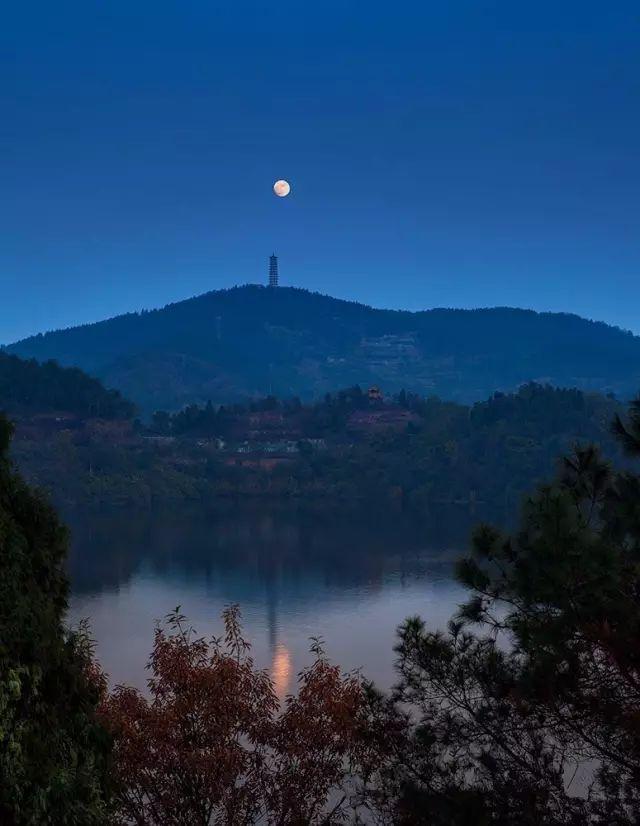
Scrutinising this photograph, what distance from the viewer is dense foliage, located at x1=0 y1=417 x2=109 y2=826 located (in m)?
4.82

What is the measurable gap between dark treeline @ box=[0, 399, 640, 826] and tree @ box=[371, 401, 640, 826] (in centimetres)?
2

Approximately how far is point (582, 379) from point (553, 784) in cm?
19007

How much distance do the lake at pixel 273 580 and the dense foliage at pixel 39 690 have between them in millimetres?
17818

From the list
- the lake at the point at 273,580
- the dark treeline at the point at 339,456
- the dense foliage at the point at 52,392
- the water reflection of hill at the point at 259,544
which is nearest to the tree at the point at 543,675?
the lake at the point at 273,580

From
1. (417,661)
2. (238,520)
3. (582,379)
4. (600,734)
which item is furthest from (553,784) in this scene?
(582,379)

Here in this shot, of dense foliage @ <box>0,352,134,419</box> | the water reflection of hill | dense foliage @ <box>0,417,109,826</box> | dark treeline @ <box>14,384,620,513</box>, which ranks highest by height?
dense foliage @ <box>0,352,134,419</box>

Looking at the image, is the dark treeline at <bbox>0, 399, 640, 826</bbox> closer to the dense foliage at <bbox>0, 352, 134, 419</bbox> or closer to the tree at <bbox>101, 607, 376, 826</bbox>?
the tree at <bbox>101, 607, 376, 826</bbox>

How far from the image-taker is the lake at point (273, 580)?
94.9ft

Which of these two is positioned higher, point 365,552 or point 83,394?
point 83,394

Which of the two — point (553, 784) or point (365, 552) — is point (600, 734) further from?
point (365, 552)

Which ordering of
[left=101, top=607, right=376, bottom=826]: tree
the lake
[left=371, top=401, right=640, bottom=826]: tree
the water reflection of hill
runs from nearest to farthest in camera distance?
1. [left=371, top=401, right=640, bottom=826]: tree
2. [left=101, top=607, right=376, bottom=826]: tree
3. the lake
4. the water reflection of hill

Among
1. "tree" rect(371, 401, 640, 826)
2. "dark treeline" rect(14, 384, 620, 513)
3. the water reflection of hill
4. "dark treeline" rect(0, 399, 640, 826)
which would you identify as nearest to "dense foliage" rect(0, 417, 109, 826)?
"dark treeline" rect(0, 399, 640, 826)

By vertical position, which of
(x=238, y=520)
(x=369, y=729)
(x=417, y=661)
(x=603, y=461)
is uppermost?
(x=603, y=461)

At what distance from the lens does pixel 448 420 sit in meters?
106
